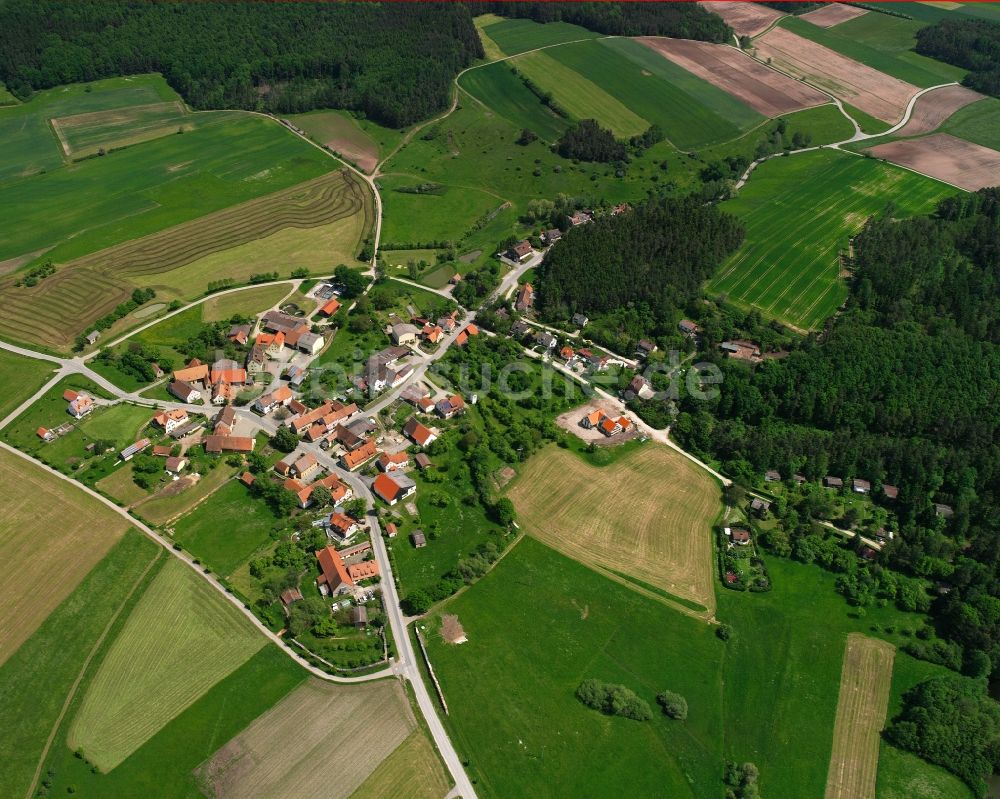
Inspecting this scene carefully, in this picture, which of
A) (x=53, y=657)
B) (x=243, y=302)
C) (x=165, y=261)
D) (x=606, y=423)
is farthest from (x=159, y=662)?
(x=165, y=261)

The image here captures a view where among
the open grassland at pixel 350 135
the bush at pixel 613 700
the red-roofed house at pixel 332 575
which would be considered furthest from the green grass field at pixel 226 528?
the open grassland at pixel 350 135

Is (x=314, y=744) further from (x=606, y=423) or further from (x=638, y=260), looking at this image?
(x=638, y=260)

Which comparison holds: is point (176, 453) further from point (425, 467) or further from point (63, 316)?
point (63, 316)

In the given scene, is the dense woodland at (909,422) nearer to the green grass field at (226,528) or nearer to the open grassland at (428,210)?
the green grass field at (226,528)

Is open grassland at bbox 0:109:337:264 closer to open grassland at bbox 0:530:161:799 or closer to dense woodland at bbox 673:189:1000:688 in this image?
open grassland at bbox 0:530:161:799

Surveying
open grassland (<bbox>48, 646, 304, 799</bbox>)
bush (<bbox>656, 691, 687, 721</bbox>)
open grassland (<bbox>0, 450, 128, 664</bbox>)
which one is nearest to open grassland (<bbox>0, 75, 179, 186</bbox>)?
open grassland (<bbox>0, 450, 128, 664</bbox>)
